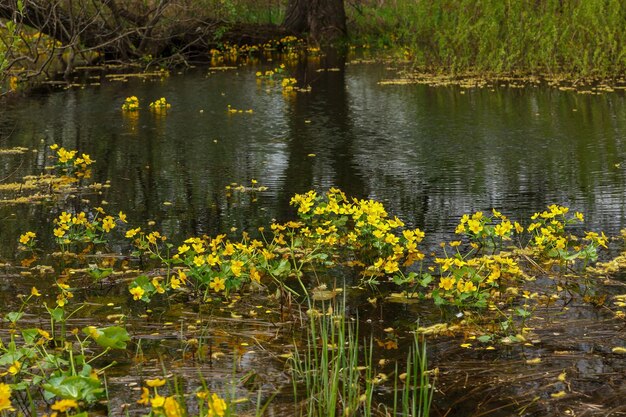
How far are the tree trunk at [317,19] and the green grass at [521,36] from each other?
6.26 metres

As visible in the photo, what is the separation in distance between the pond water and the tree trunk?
7.19 m

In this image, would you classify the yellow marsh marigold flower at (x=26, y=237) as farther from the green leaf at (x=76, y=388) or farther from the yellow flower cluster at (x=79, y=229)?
the green leaf at (x=76, y=388)

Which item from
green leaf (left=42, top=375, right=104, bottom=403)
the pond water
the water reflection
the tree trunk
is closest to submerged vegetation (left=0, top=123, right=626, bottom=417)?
green leaf (left=42, top=375, right=104, bottom=403)

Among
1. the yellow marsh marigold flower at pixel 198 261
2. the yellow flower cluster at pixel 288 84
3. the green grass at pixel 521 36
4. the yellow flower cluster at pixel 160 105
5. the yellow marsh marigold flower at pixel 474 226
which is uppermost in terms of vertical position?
the green grass at pixel 521 36

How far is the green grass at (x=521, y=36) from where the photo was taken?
47.5 ft

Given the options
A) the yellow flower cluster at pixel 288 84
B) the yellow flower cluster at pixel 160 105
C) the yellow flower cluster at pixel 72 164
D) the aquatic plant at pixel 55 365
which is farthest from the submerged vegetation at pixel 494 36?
the aquatic plant at pixel 55 365

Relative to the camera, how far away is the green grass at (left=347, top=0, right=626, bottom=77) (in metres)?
14.5

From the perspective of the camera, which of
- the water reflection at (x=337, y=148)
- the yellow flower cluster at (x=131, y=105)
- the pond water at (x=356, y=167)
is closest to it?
the pond water at (x=356, y=167)

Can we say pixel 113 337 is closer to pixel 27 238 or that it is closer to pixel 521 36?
pixel 27 238

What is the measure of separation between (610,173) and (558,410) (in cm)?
498

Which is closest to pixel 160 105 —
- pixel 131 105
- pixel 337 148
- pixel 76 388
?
pixel 131 105

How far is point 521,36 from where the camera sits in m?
15.2

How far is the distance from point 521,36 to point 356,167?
702 cm

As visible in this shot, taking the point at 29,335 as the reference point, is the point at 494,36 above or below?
above
